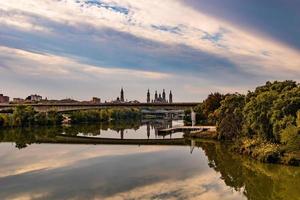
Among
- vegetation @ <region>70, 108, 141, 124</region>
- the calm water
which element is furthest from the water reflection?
vegetation @ <region>70, 108, 141, 124</region>

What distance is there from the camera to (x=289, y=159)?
39000 millimetres

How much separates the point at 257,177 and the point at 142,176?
9.96 meters

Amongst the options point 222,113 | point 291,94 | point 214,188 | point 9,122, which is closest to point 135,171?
point 214,188

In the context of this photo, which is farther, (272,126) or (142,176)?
(272,126)

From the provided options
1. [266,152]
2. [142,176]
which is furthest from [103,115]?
[142,176]

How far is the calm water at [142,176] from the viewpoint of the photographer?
28.5m

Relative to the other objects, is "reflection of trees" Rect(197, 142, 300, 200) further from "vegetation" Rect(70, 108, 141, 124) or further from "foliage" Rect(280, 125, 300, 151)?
"vegetation" Rect(70, 108, 141, 124)

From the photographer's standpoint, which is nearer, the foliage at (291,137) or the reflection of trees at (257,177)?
the reflection of trees at (257,177)

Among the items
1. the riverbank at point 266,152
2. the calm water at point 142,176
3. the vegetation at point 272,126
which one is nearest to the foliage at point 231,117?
the vegetation at point 272,126

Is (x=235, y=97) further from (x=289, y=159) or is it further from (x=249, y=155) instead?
(x=289, y=159)

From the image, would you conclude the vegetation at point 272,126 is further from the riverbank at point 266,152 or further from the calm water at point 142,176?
the calm water at point 142,176

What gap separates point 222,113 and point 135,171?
28.1 meters

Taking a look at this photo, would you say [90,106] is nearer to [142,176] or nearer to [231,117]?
[231,117]

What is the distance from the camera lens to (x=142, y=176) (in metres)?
35.2
